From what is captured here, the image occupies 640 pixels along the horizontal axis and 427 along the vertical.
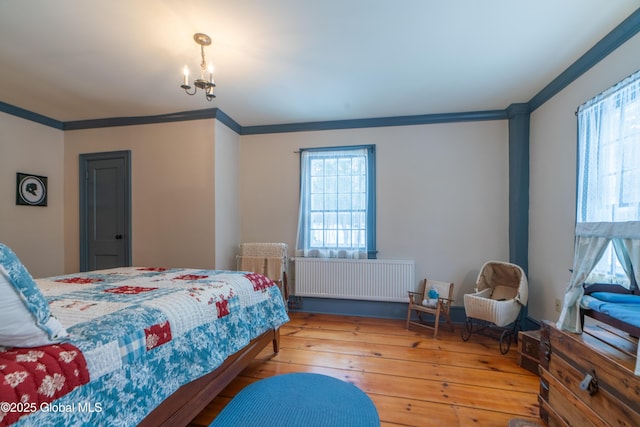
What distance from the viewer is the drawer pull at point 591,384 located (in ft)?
4.00

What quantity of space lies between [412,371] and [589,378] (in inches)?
46.0

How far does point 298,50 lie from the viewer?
2.11 metres

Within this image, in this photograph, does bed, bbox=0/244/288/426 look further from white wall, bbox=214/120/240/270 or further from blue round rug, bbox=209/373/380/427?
white wall, bbox=214/120/240/270

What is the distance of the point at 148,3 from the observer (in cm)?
164

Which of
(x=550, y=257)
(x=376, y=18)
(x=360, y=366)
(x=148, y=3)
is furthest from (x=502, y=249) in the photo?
(x=148, y=3)

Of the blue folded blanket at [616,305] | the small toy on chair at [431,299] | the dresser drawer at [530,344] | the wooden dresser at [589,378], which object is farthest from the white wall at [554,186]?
the wooden dresser at [589,378]

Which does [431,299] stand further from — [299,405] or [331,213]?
[299,405]

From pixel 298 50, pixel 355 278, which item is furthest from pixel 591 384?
pixel 298 50

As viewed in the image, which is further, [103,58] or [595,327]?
[103,58]

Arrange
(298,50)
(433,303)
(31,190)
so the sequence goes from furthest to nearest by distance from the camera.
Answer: (31,190)
(433,303)
(298,50)

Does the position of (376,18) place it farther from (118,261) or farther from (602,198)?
(118,261)

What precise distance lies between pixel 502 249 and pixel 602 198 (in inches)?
53.0

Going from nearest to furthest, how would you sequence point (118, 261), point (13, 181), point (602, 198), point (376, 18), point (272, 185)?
point (376, 18)
point (602, 198)
point (13, 181)
point (118, 261)
point (272, 185)

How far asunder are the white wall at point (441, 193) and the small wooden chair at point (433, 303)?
201 millimetres
